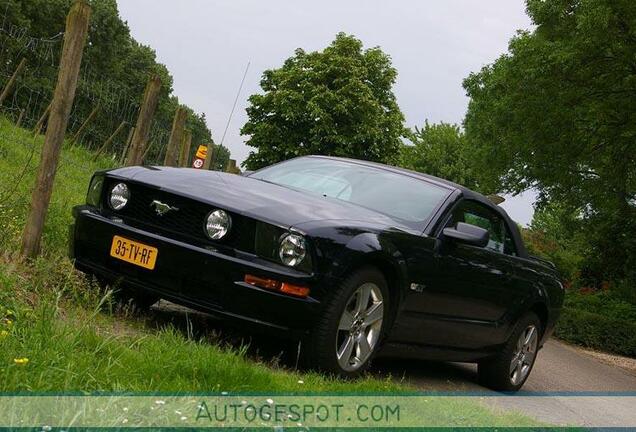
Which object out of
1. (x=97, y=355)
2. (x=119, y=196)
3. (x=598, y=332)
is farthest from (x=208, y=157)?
(x=97, y=355)

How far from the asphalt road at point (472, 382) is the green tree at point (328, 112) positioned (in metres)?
35.5

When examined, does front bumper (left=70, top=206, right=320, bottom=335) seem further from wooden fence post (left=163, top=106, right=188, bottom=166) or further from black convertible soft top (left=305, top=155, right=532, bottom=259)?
wooden fence post (left=163, top=106, right=188, bottom=166)

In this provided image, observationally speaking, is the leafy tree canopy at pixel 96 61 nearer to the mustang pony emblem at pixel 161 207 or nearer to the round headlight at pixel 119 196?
the round headlight at pixel 119 196

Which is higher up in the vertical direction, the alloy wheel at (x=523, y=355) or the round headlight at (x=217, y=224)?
the round headlight at (x=217, y=224)

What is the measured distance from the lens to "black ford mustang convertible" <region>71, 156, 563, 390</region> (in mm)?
4926

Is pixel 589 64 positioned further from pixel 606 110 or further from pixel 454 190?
pixel 454 190

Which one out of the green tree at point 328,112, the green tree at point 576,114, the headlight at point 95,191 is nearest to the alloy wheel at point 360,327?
the headlight at point 95,191

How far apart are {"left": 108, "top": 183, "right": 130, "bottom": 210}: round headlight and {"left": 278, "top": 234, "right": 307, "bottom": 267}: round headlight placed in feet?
4.02

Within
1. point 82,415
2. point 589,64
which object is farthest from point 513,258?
point 589,64

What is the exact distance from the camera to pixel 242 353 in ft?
15.3

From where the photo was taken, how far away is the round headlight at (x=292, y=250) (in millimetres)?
4887

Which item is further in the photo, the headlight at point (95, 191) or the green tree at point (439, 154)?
the green tree at point (439, 154)

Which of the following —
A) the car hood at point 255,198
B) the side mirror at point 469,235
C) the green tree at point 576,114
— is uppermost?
the green tree at point 576,114

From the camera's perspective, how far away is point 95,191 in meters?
5.83
